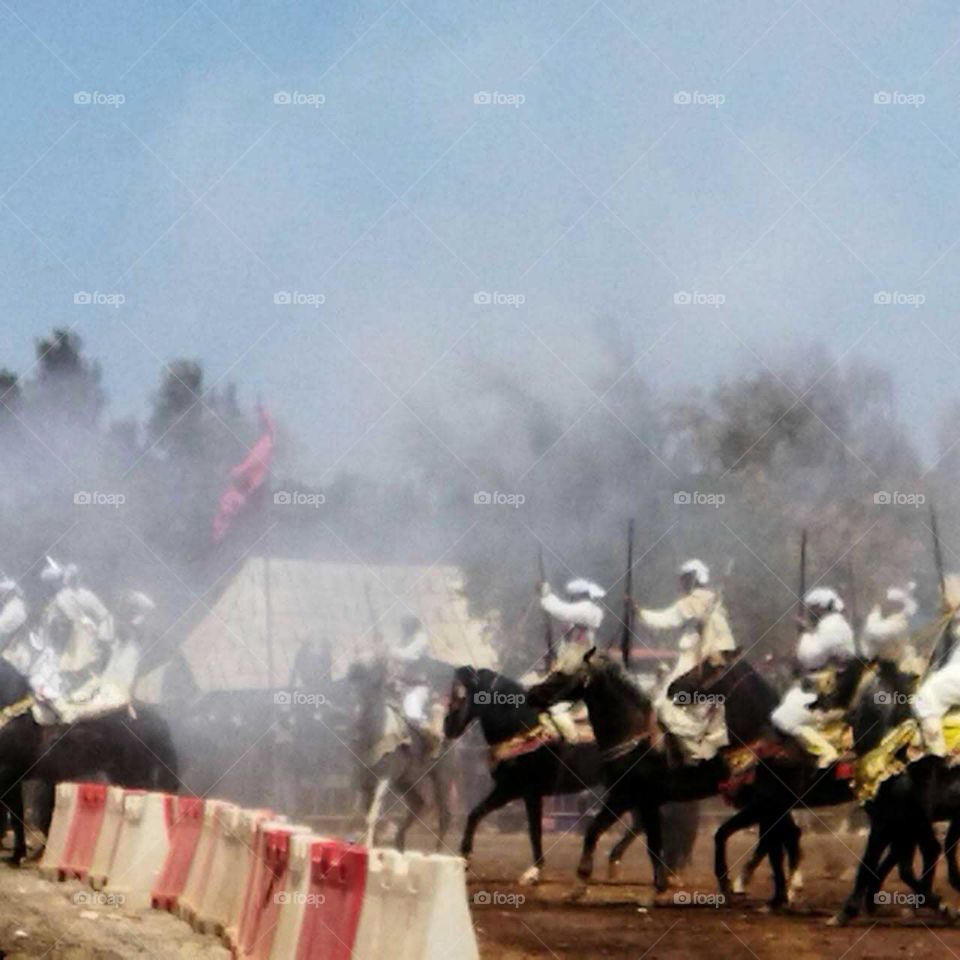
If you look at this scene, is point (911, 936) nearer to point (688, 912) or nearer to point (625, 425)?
point (688, 912)

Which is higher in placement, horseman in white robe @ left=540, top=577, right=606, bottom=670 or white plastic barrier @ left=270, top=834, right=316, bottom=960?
horseman in white robe @ left=540, top=577, right=606, bottom=670

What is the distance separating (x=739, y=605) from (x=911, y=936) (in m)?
→ 20.2

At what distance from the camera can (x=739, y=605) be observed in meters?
36.5

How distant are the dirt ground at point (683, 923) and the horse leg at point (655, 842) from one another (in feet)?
0.49

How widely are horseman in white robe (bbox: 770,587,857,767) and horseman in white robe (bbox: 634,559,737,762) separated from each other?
1068 mm

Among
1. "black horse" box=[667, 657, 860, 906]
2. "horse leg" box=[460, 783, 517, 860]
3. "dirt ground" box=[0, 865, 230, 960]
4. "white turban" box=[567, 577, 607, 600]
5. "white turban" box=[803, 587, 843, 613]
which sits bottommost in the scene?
"dirt ground" box=[0, 865, 230, 960]

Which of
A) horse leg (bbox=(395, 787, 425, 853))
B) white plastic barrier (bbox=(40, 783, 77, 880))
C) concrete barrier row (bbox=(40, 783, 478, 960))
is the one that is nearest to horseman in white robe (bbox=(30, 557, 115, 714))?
horse leg (bbox=(395, 787, 425, 853))

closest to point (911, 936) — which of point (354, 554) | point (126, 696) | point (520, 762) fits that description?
point (520, 762)

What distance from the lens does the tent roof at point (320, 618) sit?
3453cm

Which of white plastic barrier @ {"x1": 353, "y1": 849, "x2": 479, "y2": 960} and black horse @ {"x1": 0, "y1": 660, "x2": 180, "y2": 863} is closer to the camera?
white plastic barrier @ {"x1": 353, "y1": 849, "x2": 479, "y2": 960}

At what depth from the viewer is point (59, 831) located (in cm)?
2322

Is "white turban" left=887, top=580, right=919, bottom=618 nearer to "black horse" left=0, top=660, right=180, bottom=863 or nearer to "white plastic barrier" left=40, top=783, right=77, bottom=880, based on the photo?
"white plastic barrier" left=40, top=783, right=77, bottom=880

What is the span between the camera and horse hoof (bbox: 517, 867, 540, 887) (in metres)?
22.0

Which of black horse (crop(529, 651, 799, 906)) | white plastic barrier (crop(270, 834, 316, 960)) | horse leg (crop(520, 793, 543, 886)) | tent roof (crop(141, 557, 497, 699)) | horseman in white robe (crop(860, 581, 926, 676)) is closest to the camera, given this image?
white plastic barrier (crop(270, 834, 316, 960))
